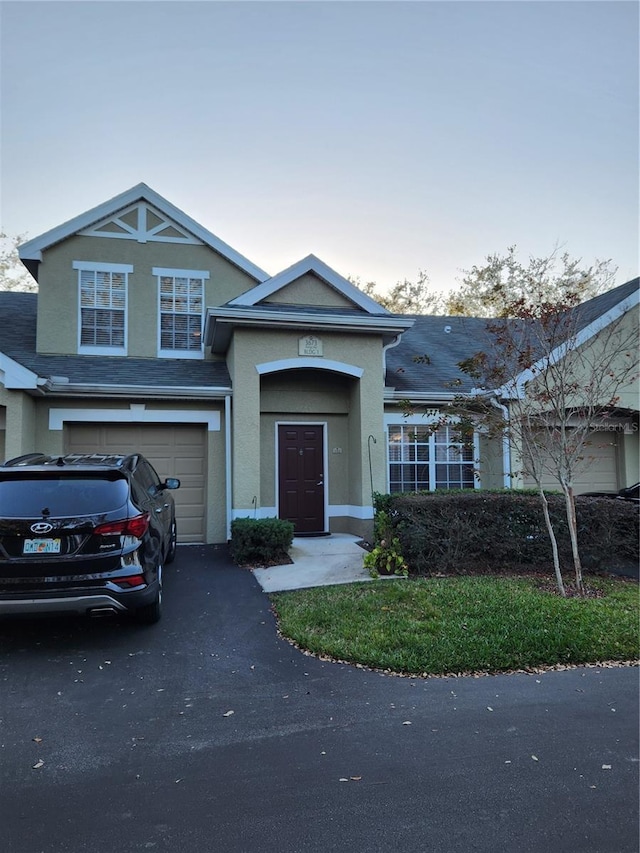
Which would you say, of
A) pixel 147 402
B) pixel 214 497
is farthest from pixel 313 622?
pixel 147 402

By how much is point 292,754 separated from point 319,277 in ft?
29.7

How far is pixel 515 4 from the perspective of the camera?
860cm

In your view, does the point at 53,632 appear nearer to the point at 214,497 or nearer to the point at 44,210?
the point at 214,497

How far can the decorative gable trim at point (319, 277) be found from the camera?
33.9 feet

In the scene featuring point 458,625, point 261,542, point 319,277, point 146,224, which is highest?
point 146,224

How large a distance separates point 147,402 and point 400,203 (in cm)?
788

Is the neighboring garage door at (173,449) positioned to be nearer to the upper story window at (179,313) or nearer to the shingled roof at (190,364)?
the shingled roof at (190,364)

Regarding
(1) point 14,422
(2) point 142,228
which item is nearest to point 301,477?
(1) point 14,422

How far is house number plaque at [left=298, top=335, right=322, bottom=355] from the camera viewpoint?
10.3 meters

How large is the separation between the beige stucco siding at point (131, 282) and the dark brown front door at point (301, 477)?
3.71 m

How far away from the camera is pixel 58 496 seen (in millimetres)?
5105

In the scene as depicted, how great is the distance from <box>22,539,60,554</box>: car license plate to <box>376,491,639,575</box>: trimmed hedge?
502 centimetres

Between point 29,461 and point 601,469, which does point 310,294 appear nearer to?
point 29,461

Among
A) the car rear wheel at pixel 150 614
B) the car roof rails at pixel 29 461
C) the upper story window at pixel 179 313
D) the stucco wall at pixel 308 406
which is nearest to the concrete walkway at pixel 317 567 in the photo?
the stucco wall at pixel 308 406
